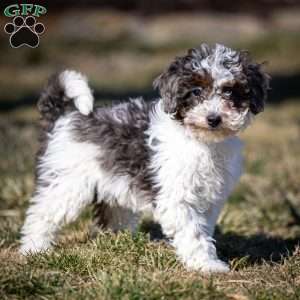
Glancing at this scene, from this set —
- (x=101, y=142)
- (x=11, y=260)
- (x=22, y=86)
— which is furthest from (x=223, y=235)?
(x=22, y=86)

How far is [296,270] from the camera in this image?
5910 millimetres

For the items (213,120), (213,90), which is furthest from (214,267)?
(213,90)

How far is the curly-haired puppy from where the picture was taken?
588 centimetres

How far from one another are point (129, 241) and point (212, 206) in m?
0.77

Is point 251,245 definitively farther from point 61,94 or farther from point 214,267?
point 61,94

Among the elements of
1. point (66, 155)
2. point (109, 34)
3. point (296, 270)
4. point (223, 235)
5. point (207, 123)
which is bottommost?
point (109, 34)

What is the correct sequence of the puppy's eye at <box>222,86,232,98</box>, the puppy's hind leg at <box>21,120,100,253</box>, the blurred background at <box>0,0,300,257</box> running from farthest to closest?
→ the blurred background at <box>0,0,300,257</box>
the puppy's hind leg at <box>21,120,100,253</box>
the puppy's eye at <box>222,86,232,98</box>

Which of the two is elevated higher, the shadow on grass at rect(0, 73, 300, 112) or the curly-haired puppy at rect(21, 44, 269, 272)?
the curly-haired puppy at rect(21, 44, 269, 272)

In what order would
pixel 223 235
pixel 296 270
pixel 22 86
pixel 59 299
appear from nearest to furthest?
pixel 59 299, pixel 296 270, pixel 223 235, pixel 22 86

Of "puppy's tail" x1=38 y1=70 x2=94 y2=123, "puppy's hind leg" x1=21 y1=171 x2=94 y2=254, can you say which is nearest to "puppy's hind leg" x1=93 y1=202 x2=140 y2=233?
"puppy's hind leg" x1=21 y1=171 x2=94 y2=254

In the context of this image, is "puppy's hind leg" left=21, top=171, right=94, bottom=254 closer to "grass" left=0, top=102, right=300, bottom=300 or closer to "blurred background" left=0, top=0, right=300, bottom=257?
"grass" left=0, top=102, right=300, bottom=300

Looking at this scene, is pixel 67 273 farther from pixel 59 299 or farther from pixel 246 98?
pixel 246 98

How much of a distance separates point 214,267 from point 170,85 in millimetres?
1440

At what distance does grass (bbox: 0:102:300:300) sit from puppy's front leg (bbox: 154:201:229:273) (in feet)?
0.40
